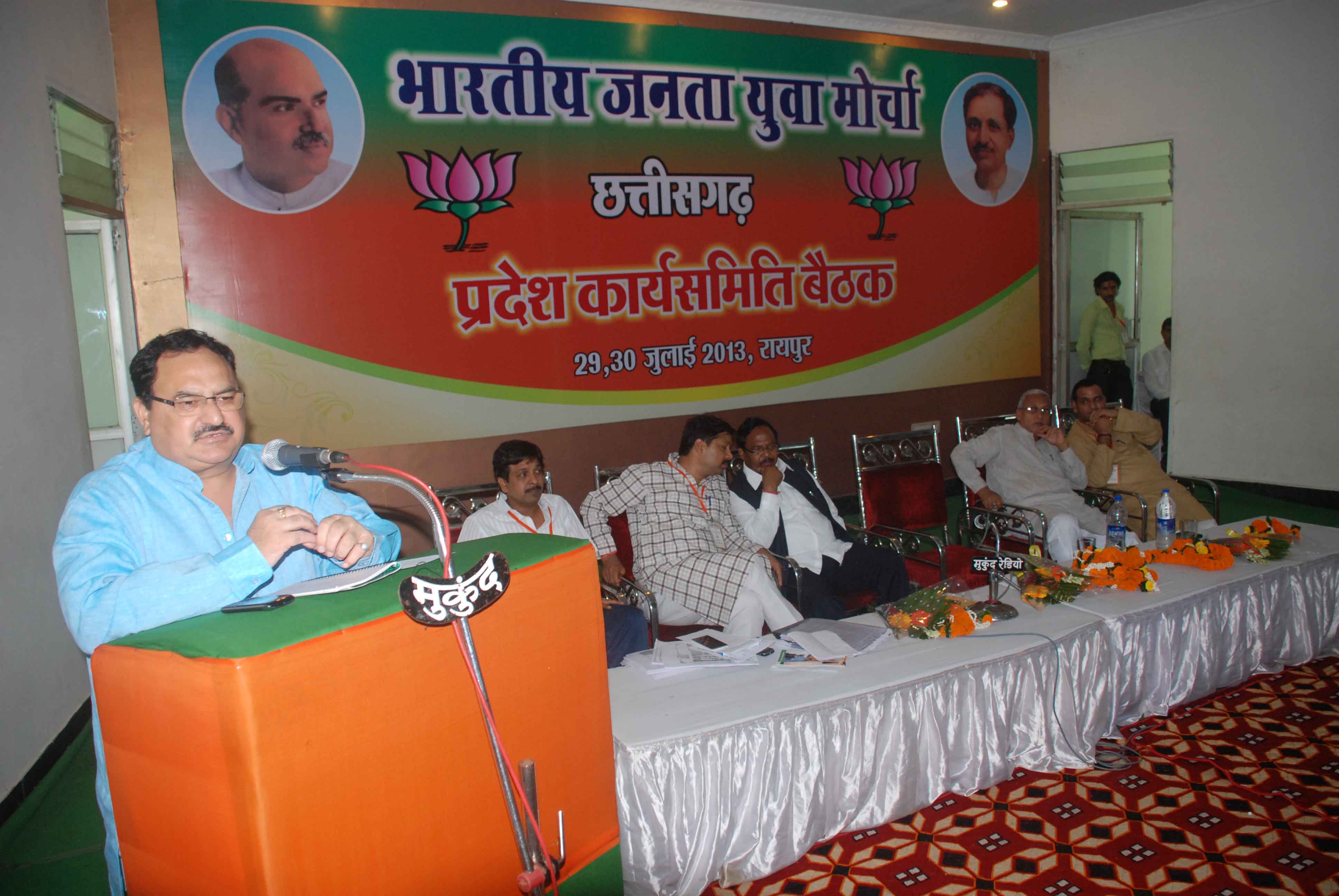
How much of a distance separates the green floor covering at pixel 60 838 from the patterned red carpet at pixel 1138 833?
1.78 metres

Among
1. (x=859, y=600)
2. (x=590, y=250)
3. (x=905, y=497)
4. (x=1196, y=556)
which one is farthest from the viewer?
(x=590, y=250)

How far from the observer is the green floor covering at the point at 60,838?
2352mm

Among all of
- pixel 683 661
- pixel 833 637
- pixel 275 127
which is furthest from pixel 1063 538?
pixel 275 127

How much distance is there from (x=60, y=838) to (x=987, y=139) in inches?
245

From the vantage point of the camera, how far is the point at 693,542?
343cm

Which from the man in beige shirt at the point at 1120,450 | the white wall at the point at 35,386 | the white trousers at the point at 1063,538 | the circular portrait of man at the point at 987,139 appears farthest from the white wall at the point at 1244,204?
the white wall at the point at 35,386

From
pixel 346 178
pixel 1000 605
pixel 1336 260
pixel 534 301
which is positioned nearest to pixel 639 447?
pixel 534 301

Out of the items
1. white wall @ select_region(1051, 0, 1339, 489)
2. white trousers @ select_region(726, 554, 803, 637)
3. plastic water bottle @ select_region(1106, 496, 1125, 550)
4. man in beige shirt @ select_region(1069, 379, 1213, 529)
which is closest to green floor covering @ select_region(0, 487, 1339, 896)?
white trousers @ select_region(726, 554, 803, 637)

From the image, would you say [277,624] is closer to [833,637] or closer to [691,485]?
[833,637]

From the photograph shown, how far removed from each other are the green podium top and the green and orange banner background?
3.39 m

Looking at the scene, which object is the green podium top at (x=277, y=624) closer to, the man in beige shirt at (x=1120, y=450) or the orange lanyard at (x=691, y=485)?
the orange lanyard at (x=691, y=485)

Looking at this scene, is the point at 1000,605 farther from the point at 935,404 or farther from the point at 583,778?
the point at 935,404

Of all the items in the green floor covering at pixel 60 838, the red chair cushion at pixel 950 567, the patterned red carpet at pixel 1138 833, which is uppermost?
the red chair cushion at pixel 950 567

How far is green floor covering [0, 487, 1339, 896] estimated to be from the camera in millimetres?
2352
